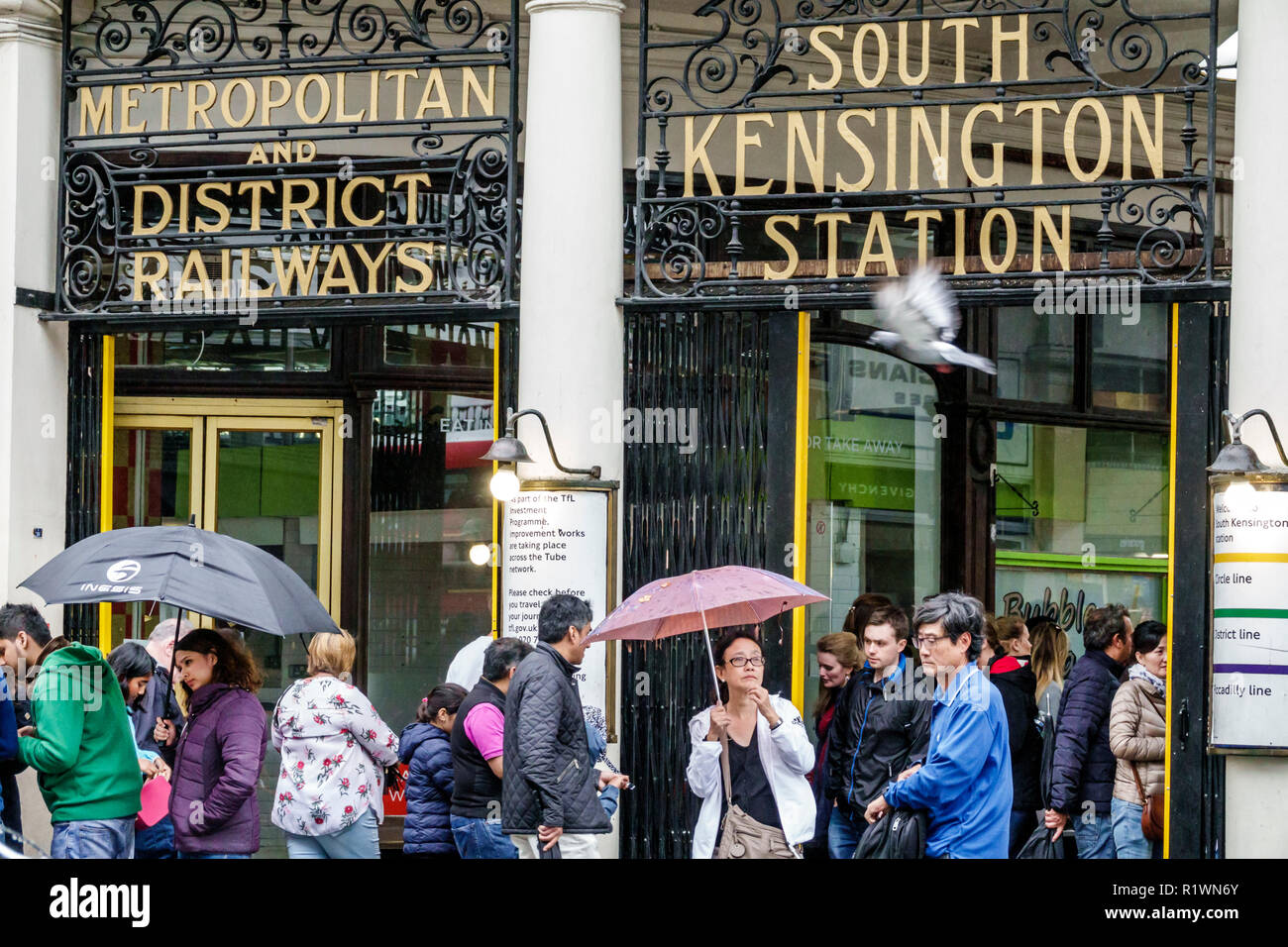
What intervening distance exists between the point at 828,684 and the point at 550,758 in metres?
2.09

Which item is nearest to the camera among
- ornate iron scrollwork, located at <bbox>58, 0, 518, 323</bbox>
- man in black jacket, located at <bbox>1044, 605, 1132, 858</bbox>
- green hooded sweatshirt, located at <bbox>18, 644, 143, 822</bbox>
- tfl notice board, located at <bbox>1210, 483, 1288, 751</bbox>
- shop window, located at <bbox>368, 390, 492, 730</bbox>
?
green hooded sweatshirt, located at <bbox>18, 644, 143, 822</bbox>

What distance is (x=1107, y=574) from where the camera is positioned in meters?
13.5

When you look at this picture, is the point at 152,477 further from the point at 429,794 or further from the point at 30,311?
the point at 429,794

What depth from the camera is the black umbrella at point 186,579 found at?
23.8ft

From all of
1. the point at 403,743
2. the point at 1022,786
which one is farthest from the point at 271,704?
the point at 1022,786

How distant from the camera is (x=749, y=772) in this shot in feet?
23.6

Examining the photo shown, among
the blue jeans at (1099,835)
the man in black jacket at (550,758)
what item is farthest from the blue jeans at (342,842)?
the blue jeans at (1099,835)

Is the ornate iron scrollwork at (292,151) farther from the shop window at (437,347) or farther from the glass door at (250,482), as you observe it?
the glass door at (250,482)

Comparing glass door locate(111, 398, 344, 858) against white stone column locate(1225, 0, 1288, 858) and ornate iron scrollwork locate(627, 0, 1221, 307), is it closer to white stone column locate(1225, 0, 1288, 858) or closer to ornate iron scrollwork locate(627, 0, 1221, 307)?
ornate iron scrollwork locate(627, 0, 1221, 307)

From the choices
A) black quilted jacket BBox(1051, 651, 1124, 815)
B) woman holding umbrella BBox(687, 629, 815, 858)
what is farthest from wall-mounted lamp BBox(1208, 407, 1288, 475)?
woman holding umbrella BBox(687, 629, 815, 858)

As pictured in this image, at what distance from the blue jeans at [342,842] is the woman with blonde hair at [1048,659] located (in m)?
3.78

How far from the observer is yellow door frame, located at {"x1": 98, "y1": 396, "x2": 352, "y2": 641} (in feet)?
39.2

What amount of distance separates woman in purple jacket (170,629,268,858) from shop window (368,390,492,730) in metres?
4.43

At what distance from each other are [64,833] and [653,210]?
4738 millimetres
